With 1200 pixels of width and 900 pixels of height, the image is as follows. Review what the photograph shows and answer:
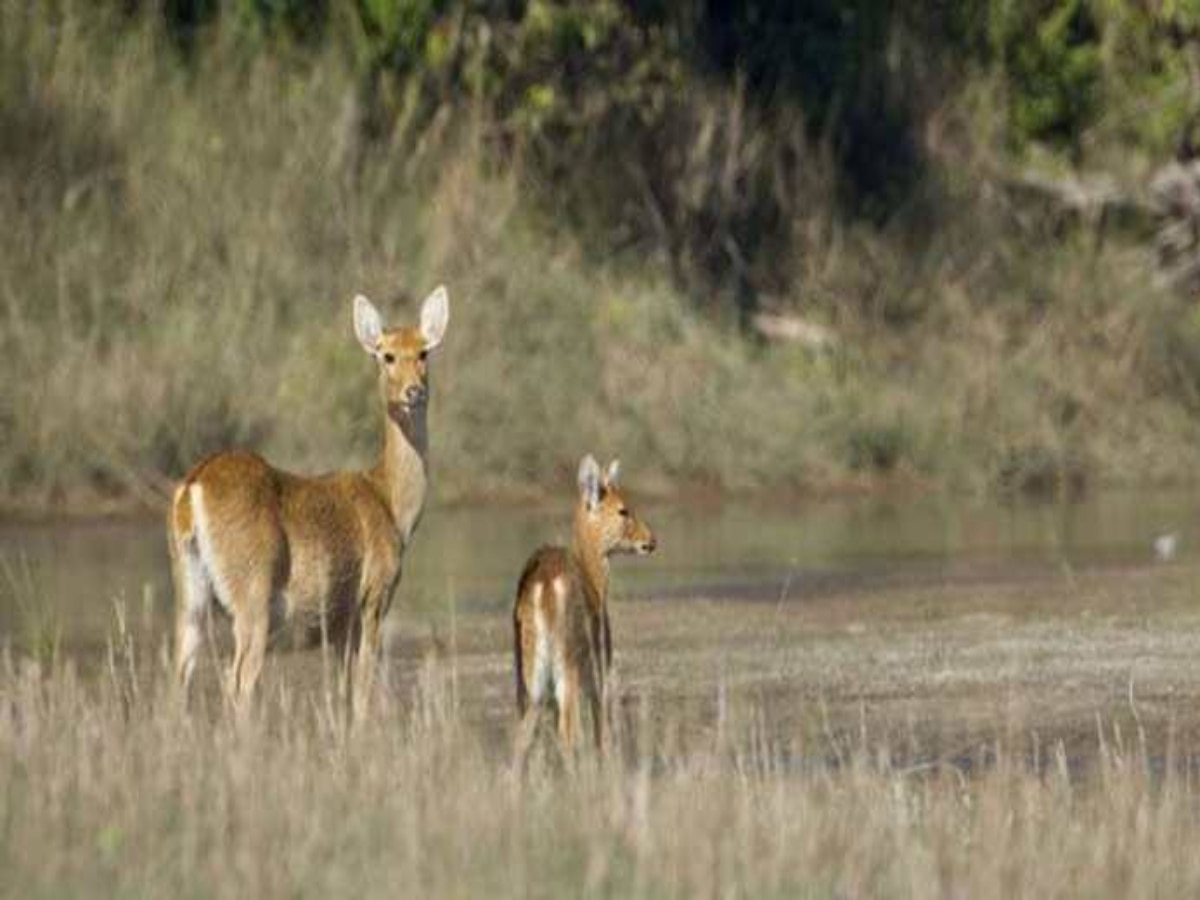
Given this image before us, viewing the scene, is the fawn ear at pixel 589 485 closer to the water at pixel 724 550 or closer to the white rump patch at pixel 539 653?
the white rump patch at pixel 539 653

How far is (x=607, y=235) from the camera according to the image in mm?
27469

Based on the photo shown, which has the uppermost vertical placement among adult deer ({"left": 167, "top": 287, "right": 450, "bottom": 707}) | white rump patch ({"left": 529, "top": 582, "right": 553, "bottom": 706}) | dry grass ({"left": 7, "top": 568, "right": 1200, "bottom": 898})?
adult deer ({"left": 167, "top": 287, "right": 450, "bottom": 707})

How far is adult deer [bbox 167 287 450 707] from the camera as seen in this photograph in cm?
1391

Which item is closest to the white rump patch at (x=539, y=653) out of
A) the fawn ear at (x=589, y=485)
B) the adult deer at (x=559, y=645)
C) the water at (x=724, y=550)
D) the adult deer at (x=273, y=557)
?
the adult deer at (x=559, y=645)

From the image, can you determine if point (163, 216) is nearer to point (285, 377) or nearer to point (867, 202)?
point (285, 377)

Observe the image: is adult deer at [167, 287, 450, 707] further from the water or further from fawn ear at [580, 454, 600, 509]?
the water

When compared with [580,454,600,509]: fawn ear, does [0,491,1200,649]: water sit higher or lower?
lower

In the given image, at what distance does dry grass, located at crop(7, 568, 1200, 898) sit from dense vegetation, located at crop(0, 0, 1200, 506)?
9536 mm

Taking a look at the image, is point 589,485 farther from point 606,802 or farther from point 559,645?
point 606,802

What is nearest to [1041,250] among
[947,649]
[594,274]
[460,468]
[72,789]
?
[594,274]

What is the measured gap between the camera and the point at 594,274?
86.5ft

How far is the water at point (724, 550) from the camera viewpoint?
1861 centimetres

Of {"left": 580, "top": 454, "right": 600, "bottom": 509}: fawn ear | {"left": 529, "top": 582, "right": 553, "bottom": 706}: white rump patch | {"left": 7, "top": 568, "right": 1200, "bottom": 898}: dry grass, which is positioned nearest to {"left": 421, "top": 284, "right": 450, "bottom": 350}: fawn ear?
{"left": 580, "top": 454, "right": 600, "bottom": 509}: fawn ear

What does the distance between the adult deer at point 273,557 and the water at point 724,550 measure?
2.56m
